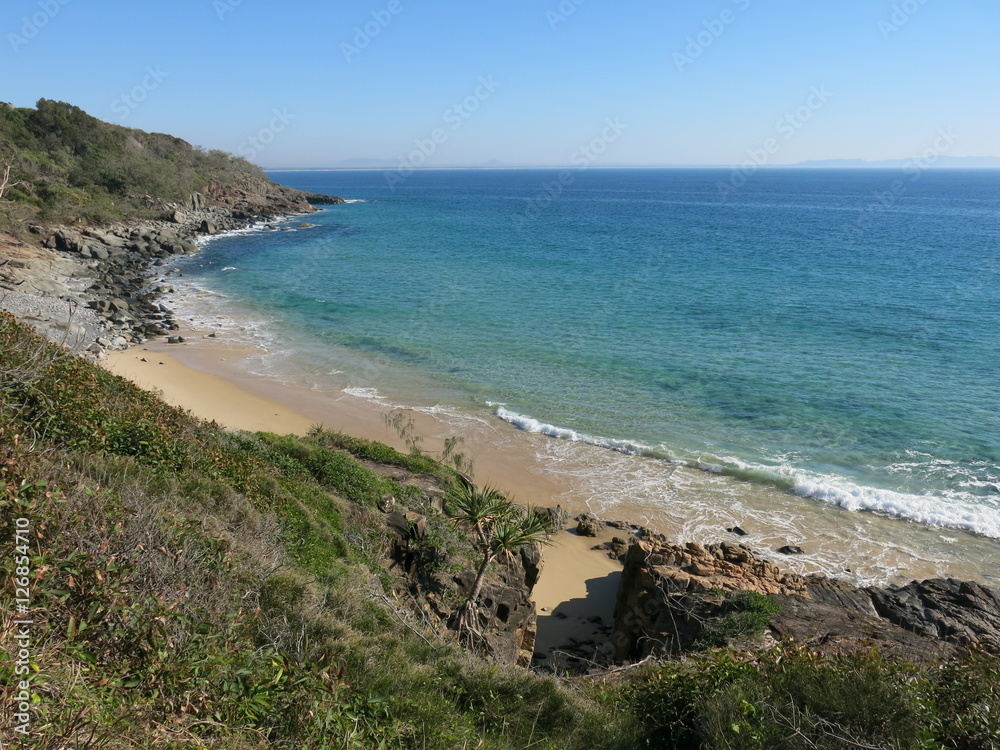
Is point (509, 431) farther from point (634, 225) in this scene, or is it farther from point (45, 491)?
point (634, 225)

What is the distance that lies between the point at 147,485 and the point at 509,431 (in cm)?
1494

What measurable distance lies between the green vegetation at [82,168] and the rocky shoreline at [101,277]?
1678mm

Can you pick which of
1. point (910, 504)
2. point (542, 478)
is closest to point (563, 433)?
point (542, 478)

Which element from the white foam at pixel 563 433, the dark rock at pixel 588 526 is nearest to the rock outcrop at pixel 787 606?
the dark rock at pixel 588 526

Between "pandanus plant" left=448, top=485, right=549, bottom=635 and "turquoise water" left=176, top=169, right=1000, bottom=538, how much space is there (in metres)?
10.9

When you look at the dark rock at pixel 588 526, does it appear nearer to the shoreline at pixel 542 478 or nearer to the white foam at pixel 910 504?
the shoreline at pixel 542 478

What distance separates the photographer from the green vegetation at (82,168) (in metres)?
49.0

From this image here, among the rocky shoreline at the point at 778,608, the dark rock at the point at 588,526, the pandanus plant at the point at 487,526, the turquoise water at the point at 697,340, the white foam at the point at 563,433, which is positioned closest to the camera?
the pandanus plant at the point at 487,526

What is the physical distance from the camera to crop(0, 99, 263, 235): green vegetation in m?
49.0

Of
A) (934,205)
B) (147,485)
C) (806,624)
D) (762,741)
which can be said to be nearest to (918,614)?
(806,624)

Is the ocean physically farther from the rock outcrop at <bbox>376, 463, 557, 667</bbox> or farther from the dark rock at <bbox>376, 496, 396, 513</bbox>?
the dark rock at <bbox>376, 496, 396, 513</bbox>

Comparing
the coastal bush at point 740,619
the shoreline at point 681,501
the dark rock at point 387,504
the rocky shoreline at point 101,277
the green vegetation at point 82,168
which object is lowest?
the shoreline at point 681,501

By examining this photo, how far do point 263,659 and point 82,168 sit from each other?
71.0 metres

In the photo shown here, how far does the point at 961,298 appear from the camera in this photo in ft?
133
